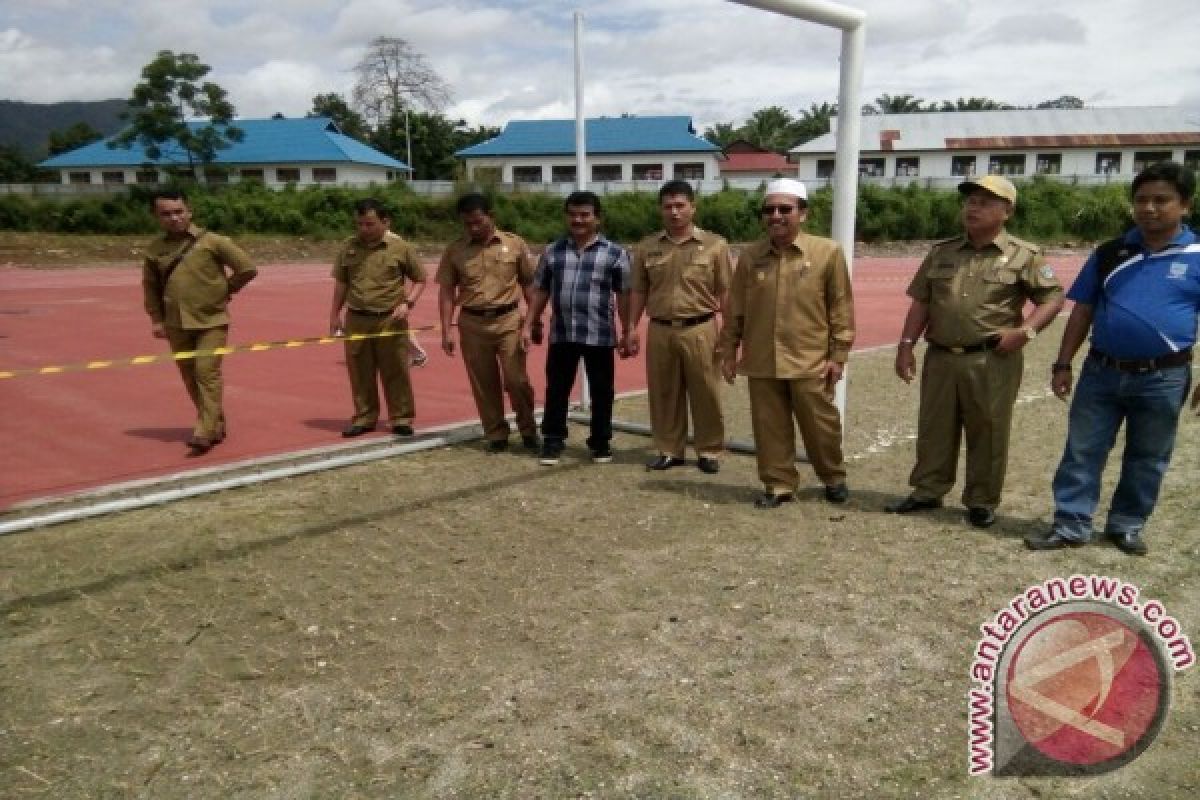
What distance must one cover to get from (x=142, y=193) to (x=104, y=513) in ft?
120

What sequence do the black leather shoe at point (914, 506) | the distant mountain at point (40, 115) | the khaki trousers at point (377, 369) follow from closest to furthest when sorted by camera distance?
the black leather shoe at point (914, 506) → the khaki trousers at point (377, 369) → the distant mountain at point (40, 115)

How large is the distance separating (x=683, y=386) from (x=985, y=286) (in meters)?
2.06

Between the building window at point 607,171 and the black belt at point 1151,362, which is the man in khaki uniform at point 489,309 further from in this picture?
the building window at point 607,171

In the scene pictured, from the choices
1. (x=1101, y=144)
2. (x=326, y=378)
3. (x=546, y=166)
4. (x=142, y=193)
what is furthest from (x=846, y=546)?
(x=1101, y=144)

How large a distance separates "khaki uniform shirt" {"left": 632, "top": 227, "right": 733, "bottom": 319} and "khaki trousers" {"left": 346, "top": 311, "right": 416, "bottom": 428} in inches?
83.5

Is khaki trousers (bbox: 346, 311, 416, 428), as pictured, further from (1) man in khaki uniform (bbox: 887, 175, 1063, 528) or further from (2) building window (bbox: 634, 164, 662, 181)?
(2) building window (bbox: 634, 164, 662, 181)

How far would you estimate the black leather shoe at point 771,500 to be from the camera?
17.0 feet

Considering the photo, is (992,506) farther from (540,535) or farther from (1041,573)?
(540,535)

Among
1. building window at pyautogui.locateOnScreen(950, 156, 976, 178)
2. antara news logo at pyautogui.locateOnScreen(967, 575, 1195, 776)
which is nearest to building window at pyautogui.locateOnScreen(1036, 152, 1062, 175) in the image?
building window at pyautogui.locateOnScreen(950, 156, 976, 178)

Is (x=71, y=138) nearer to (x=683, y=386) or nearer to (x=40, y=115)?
(x=683, y=386)

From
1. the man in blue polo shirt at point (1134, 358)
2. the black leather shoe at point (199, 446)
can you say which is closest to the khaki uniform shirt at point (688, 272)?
the man in blue polo shirt at point (1134, 358)

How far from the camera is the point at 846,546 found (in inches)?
179

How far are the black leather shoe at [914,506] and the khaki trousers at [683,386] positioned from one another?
4.28ft

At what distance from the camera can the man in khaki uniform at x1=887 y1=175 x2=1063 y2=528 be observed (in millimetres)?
4453
